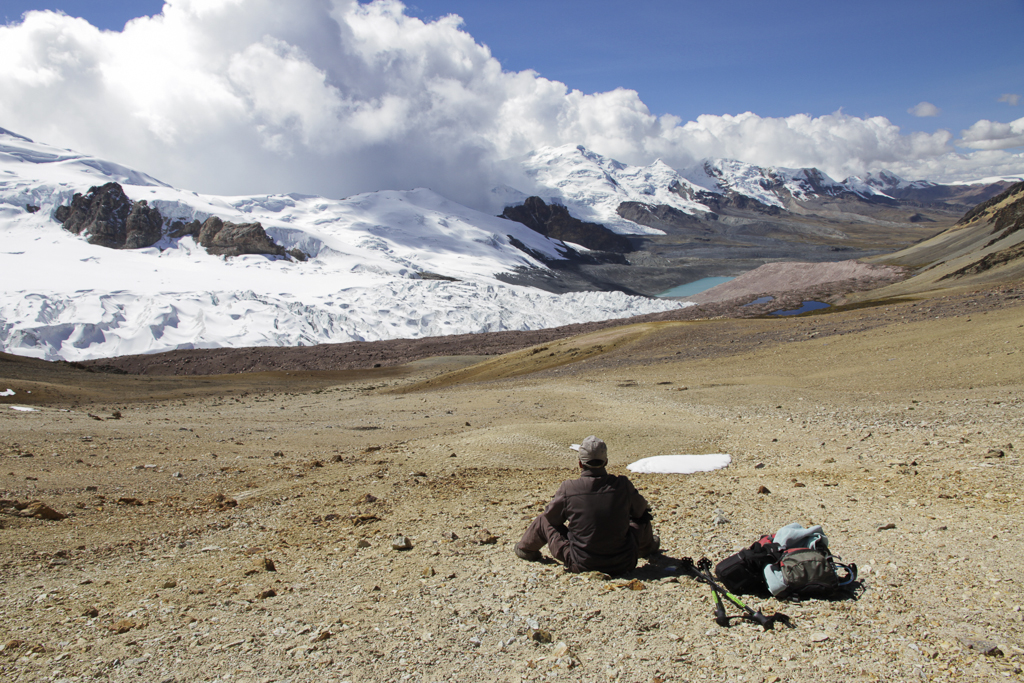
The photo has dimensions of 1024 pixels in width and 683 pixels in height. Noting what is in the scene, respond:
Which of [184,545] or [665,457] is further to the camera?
[665,457]

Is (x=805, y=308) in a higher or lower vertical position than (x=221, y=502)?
higher

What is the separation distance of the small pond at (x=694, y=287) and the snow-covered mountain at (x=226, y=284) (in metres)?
26.6

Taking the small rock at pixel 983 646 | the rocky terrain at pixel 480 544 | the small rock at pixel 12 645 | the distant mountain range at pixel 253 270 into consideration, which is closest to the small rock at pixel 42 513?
the rocky terrain at pixel 480 544

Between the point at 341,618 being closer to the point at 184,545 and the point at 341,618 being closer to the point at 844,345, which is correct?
the point at 184,545

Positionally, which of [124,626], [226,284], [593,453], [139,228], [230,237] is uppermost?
[139,228]

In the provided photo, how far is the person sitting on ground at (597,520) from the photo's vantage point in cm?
571

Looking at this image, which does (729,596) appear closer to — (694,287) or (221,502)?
(221,502)

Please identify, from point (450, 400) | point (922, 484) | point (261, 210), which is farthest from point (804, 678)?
point (261, 210)

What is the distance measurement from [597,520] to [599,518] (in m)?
0.03

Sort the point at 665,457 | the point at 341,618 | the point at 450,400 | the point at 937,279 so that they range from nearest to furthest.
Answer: the point at 341,618 → the point at 665,457 → the point at 450,400 → the point at 937,279

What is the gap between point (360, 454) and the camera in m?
12.5

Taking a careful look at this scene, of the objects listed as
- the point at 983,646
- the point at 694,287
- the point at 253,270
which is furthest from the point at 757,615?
the point at 694,287

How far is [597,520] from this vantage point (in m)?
5.75

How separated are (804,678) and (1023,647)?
5.31 feet
